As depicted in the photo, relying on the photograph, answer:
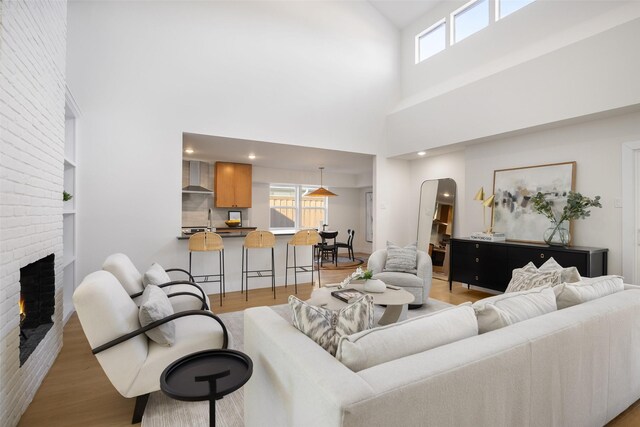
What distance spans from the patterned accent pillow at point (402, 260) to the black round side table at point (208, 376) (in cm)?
323

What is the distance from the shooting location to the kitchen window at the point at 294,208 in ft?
30.7

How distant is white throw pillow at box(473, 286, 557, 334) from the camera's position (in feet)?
5.18

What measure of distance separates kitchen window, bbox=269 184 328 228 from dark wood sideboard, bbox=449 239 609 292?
501cm

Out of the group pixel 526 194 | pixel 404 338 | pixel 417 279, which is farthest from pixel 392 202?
pixel 404 338

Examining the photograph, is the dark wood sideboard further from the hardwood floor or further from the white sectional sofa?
the white sectional sofa

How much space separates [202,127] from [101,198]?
5.49ft

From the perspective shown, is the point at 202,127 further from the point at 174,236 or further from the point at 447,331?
the point at 447,331

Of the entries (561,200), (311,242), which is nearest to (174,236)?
(311,242)

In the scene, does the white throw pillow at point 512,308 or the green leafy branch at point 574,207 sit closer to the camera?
the white throw pillow at point 512,308

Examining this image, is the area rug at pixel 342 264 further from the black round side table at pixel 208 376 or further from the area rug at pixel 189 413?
the black round side table at pixel 208 376

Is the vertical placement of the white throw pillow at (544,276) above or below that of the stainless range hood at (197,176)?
below

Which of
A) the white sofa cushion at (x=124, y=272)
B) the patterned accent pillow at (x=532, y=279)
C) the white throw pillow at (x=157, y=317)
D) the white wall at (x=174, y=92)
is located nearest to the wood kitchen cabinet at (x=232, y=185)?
the white wall at (x=174, y=92)

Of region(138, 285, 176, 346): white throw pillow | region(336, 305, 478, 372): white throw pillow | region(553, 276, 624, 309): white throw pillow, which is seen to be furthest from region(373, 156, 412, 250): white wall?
region(336, 305, 478, 372): white throw pillow

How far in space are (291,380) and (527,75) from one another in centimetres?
495
